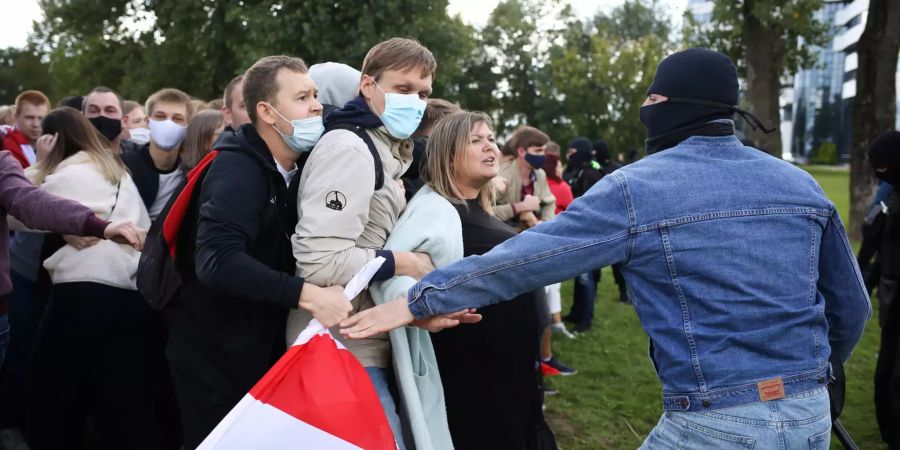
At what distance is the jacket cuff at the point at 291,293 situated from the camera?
272 cm

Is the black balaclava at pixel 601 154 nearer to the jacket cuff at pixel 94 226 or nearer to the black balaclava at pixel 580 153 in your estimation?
the black balaclava at pixel 580 153

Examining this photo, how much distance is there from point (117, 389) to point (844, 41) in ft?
384

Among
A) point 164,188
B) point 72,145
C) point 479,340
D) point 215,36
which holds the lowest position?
point 479,340

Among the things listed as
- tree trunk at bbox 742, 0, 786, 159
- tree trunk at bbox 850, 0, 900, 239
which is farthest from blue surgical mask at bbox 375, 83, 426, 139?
tree trunk at bbox 742, 0, 786, 159

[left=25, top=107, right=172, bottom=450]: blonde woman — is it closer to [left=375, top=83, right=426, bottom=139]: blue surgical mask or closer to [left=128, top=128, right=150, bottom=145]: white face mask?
[left=128, top=128, right=150, bottom=145]: white face mask

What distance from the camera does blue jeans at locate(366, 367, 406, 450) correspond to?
308 cm

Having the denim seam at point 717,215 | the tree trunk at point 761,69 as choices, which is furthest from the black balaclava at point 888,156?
the tree trunk at point 761,69

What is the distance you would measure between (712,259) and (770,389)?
39 centimetres

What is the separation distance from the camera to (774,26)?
55.7ft

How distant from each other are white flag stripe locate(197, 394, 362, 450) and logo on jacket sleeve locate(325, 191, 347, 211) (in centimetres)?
67

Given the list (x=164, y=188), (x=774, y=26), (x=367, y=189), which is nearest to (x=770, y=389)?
(x=367, y=189)

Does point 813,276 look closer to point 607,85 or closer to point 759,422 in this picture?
point 759,422

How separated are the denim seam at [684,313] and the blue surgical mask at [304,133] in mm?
1383

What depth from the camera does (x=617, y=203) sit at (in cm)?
237
